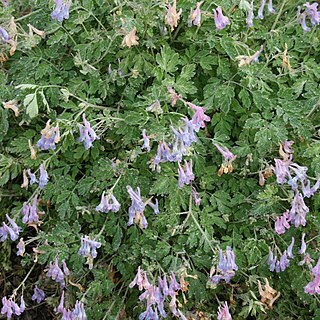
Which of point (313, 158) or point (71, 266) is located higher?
point (313, 158)

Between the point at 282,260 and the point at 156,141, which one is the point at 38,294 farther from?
the point at 282,260

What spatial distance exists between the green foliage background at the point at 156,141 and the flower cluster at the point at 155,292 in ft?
0.38

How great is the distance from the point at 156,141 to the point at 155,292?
692 mm

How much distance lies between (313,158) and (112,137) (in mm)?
963

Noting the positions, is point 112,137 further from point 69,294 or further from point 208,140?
point 69,294

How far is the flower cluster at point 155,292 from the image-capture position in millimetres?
2326

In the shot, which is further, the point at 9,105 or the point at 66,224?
the point at 66,224

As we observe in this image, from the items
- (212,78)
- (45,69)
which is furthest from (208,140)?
(45,69)

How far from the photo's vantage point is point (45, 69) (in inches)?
110

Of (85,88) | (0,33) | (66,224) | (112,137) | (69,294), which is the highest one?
(0,33)

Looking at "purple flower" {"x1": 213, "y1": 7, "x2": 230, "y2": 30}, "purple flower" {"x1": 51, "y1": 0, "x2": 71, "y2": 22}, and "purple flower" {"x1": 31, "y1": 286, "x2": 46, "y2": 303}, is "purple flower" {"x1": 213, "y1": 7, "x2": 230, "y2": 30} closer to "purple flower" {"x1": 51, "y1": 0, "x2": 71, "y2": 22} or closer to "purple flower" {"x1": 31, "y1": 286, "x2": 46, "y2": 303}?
"purple flower" {"x1": 51, "y1": 0, "x2": 71, "y2": 22}

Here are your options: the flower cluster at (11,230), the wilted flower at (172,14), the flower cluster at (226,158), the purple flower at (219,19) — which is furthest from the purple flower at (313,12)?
the flower cluster at (11,230)

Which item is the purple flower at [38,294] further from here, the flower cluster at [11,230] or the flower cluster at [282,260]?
the flower cluster at [282,260]

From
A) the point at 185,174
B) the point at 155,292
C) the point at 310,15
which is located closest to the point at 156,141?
the point at 185,174
